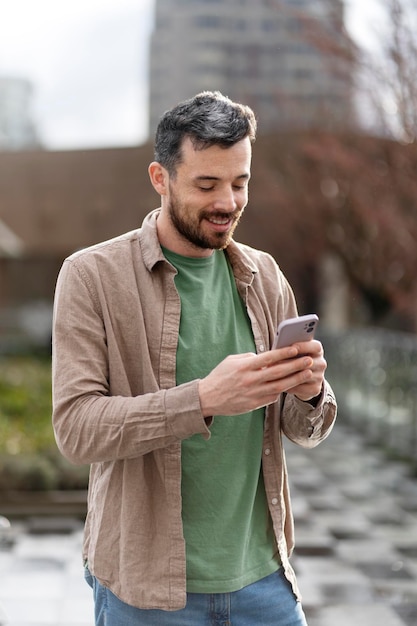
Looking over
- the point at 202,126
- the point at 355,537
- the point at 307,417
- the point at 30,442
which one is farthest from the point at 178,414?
the point at 30,442

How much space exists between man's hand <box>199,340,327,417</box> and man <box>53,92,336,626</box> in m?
0.01

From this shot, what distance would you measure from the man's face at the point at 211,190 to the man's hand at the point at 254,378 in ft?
1.01

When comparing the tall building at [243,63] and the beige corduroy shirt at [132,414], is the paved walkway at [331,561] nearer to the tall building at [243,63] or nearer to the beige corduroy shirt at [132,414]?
the beige corduroy shirt at [132,414]

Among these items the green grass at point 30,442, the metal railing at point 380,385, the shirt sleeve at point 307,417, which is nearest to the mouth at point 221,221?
the shirt sleeve at point 307,417

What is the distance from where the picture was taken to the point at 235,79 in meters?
24.0

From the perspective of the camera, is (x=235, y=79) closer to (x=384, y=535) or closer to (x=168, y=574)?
(x=384, y=535)

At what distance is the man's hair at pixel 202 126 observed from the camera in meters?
1.90

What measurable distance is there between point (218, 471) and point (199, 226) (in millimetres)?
483

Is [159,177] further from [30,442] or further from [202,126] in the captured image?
[30,442]

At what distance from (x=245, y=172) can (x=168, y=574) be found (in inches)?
30.9

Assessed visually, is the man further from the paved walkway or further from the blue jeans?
the paved walkway

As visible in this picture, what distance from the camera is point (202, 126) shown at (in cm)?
190

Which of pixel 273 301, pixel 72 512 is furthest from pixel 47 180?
pixel 273 301

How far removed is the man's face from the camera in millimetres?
1907
